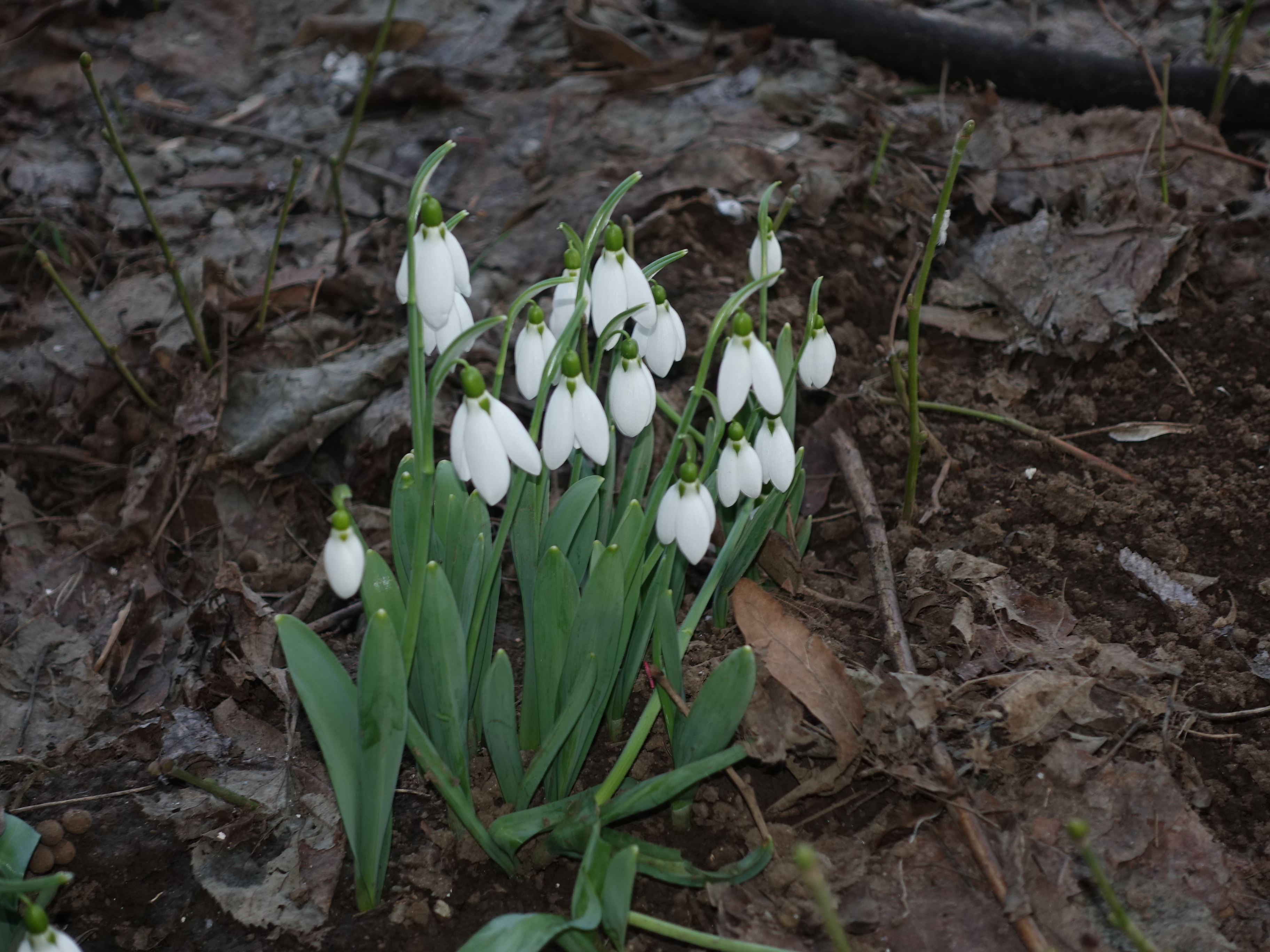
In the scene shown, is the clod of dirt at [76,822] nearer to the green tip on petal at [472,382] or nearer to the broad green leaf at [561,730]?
the broad green leaf at [561,730]

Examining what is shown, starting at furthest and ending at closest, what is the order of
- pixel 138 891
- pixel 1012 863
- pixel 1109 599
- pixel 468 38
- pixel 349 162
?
pixel 468 38 < pixel 349 162 < pixel 1109 599 < pixel 138 891 < pixel 1012 863

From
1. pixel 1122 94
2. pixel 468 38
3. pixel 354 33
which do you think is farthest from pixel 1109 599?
pixel 354 33

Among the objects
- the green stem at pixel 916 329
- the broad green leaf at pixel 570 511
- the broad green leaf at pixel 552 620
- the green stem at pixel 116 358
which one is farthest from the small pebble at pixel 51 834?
the green stem at pixel 916 329

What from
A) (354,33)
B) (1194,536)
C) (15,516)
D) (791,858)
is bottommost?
(15,516)

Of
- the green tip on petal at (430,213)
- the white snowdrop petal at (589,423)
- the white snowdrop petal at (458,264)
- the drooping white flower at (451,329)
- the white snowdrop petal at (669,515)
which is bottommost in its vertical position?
the white snowdrop petal at (669,515)

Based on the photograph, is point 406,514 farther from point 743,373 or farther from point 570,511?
point 743,373

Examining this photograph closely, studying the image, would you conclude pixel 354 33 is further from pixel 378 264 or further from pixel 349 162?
pixel 378 264

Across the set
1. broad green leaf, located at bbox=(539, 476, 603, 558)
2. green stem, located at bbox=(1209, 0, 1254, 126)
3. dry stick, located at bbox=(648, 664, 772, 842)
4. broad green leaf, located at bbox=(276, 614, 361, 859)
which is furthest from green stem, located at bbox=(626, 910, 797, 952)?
green stem, located at bbox=(1209, 0, 1254, 126)
